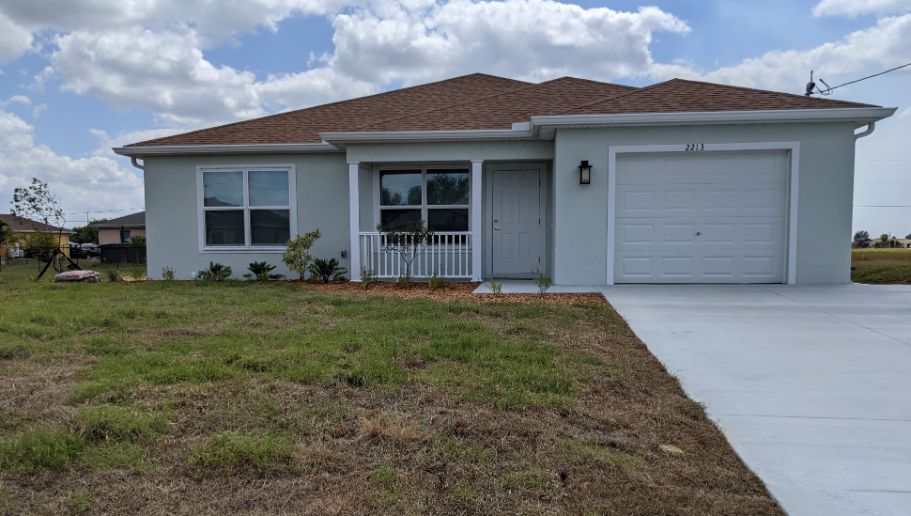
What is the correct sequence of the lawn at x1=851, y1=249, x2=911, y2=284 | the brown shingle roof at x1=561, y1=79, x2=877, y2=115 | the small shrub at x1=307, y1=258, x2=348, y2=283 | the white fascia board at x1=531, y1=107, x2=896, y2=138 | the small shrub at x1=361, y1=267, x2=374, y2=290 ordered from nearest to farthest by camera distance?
the white fascia board at x1=531, y1=107, x2=896, y2=138 < the brown shingle roof at x1=561, y1=79, x2=877, y2=115 < the small shrub at x1=361, y1=267, x2=374, y2=290 < the small shrub at x1=307, y1=258, x2=348, y2=283 < the lawn at x1=851, y1=249, x2=911, y2=284

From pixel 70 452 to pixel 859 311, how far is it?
783 cm

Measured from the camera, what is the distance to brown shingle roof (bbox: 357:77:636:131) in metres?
10.1

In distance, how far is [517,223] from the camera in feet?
35.5

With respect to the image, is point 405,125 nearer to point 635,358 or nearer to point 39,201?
point 635,358

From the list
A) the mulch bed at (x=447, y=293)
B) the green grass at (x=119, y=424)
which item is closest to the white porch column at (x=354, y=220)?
the mulch bed at (x=447, y=293)

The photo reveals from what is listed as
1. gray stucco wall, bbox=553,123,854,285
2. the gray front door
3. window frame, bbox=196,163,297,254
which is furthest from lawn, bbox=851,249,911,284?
window frame, bbox=196,163,297,254

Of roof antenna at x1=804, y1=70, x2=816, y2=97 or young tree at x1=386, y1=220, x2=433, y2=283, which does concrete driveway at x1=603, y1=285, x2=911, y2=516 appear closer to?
young tree at x1=386, y1=220, x2=433, y2=283

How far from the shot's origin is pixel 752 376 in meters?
4.17

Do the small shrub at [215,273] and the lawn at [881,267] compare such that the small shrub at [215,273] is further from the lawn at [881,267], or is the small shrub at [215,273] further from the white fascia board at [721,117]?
the lawn at [881,267]

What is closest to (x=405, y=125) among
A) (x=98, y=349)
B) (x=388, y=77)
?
(x=98, y=349)

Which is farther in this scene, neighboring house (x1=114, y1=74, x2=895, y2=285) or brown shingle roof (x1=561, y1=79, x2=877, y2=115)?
neighboring house (x1=114, y1=74, x2=895, y2=285)

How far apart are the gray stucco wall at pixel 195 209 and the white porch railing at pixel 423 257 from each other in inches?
37.2

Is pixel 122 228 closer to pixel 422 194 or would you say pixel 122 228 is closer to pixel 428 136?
pixel 422 194

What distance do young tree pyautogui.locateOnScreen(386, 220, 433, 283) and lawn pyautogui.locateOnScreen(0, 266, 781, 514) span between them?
13.8 feet
